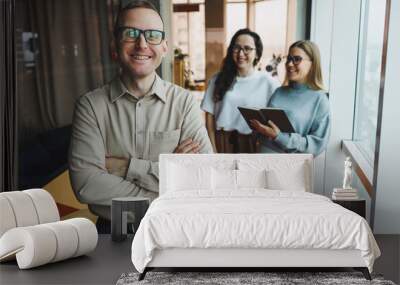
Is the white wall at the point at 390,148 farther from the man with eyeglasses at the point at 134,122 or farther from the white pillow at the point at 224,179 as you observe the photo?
the man with eyeglasses at the point at 134,122

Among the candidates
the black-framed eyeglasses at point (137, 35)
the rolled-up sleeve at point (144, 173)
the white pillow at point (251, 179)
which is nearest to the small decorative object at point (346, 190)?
the white pillow at point (251, 179)

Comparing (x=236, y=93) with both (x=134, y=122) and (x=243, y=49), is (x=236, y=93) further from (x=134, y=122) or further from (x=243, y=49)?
(x=134, y=122)

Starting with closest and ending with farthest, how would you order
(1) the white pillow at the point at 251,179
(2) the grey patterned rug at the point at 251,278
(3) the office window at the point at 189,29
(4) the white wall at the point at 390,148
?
(2) the grey patterned rug at the point at 251,278 → (1) the white pillow at the point at 251,179 → (4) the white wall at the point at 390,148 → (3) the office window at the point at 189,29

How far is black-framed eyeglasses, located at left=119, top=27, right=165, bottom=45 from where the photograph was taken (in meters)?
7.18

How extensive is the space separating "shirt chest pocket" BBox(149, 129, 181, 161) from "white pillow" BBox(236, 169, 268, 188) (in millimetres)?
1022

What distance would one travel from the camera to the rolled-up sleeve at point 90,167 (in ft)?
23.7

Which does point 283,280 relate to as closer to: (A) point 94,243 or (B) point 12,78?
(A) point 94,243

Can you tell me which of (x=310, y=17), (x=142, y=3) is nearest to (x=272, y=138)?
(x=310, y=17)

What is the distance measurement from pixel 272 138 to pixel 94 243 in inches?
96.1

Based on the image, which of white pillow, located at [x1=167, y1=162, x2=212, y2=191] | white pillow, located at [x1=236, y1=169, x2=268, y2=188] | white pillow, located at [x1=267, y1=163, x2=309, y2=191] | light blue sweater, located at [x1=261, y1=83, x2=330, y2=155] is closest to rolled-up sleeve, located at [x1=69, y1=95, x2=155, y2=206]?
white pillow, located at [x1=167, y1=162, x2=212, y2=191]

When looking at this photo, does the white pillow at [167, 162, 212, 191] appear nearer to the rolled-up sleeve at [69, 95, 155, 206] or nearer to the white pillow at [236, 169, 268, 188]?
the white pillow at [236, 169, 268, 188]

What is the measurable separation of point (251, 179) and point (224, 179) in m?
0.26

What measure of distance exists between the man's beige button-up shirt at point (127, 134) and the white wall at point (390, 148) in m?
1.86

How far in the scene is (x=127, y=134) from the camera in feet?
23.7
